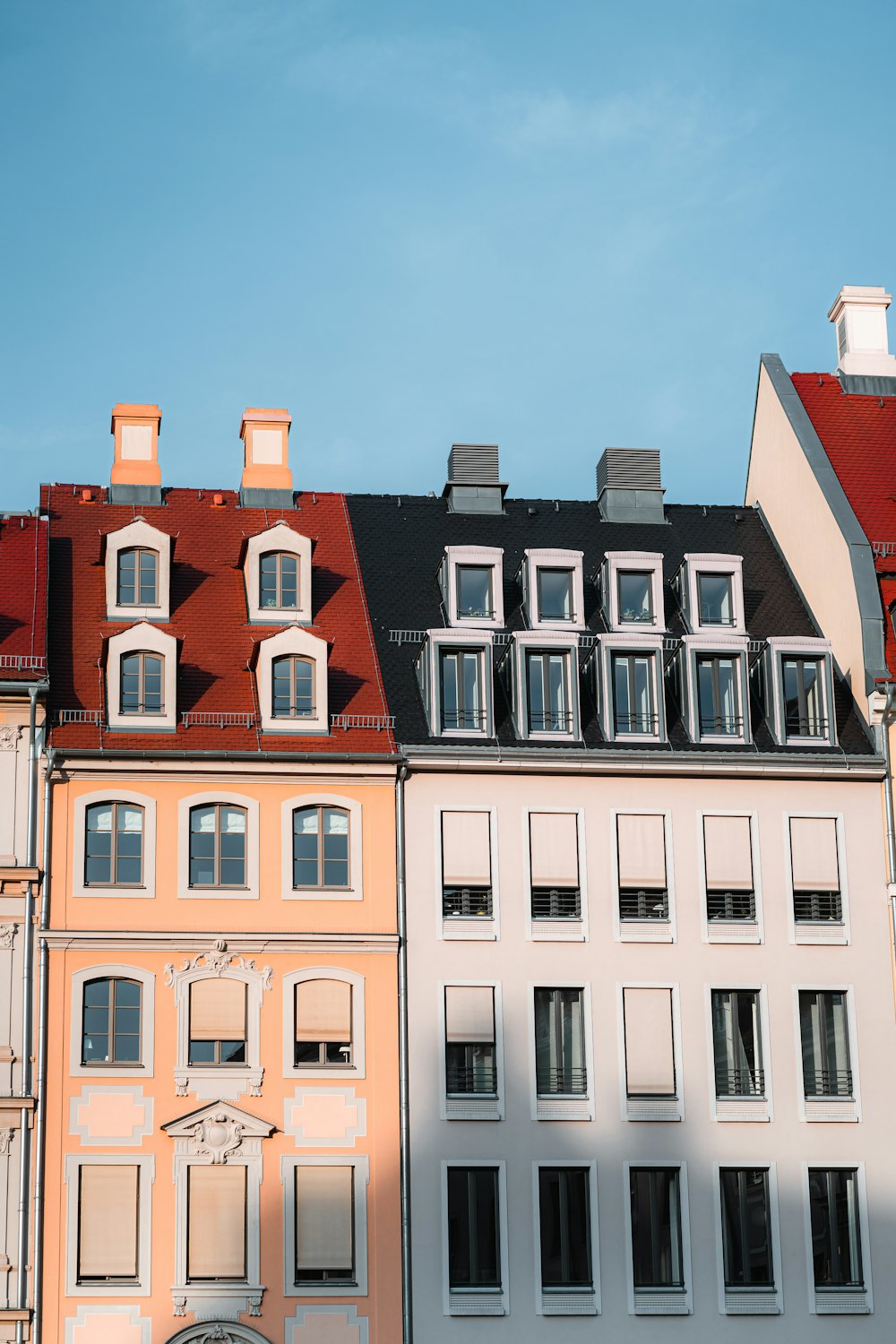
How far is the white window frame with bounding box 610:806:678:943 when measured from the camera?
169 feet

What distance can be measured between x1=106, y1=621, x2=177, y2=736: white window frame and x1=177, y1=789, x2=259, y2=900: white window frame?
6.23 ft

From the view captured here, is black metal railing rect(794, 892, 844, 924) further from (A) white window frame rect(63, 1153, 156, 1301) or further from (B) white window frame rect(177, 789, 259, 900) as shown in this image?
(A) white window frame rect(63, 1153, 156, 1301)

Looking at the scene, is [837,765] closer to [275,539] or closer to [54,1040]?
[275,539]

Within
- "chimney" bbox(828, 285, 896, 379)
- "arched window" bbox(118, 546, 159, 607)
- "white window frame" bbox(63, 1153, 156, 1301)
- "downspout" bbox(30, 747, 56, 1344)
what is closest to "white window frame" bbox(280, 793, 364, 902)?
"downspout" bbox(30, 747, 56, 1344)

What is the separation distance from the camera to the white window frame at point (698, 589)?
56.3m

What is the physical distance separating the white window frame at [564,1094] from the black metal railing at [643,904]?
6.51 ft

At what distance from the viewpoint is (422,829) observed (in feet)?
169

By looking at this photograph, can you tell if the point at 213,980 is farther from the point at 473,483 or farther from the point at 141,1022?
the point at 473,483

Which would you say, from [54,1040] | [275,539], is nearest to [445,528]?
[275,539]

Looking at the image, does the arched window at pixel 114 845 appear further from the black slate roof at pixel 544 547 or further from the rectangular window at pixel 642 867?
the rectangular window at pixel 642 867

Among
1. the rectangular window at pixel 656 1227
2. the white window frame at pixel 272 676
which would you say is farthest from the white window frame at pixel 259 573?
the rectangular window at pixel 656 1227

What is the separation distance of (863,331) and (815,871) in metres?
20.1

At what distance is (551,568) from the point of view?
56.1m

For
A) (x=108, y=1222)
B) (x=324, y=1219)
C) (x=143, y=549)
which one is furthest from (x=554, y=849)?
(x=108, y=1222)
